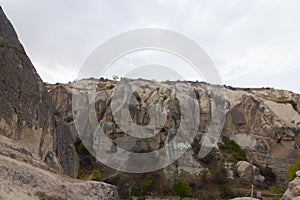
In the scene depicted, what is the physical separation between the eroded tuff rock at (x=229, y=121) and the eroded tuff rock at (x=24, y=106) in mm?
27434

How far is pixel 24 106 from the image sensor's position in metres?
8.61

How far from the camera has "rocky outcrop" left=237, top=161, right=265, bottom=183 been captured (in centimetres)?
3739

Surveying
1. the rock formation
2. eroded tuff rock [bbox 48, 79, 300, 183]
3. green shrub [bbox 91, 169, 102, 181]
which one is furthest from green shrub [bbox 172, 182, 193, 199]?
the rock formation

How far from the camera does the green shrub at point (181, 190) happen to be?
3177 centimetres

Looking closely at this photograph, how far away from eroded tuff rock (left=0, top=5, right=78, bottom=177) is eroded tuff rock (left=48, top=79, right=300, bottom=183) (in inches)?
1080

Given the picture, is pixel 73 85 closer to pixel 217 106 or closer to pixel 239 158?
pixel 217 106

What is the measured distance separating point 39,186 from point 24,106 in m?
3.40

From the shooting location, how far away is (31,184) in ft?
18.4

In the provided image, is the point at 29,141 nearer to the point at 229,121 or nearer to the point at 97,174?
the point at 97,174

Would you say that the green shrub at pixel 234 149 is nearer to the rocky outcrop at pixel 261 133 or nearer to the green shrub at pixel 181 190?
the rocky outcrop at pixel 261 133

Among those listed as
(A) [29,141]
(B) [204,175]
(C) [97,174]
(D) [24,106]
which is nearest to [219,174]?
(B) [204,175]

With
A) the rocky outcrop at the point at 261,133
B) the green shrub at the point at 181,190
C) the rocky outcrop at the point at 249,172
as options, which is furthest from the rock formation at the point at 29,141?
the rocky outcrop at the point at 261,133

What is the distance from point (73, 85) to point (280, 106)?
3020 cm

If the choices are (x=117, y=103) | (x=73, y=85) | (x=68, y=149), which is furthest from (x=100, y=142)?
(x=68, y=149)
